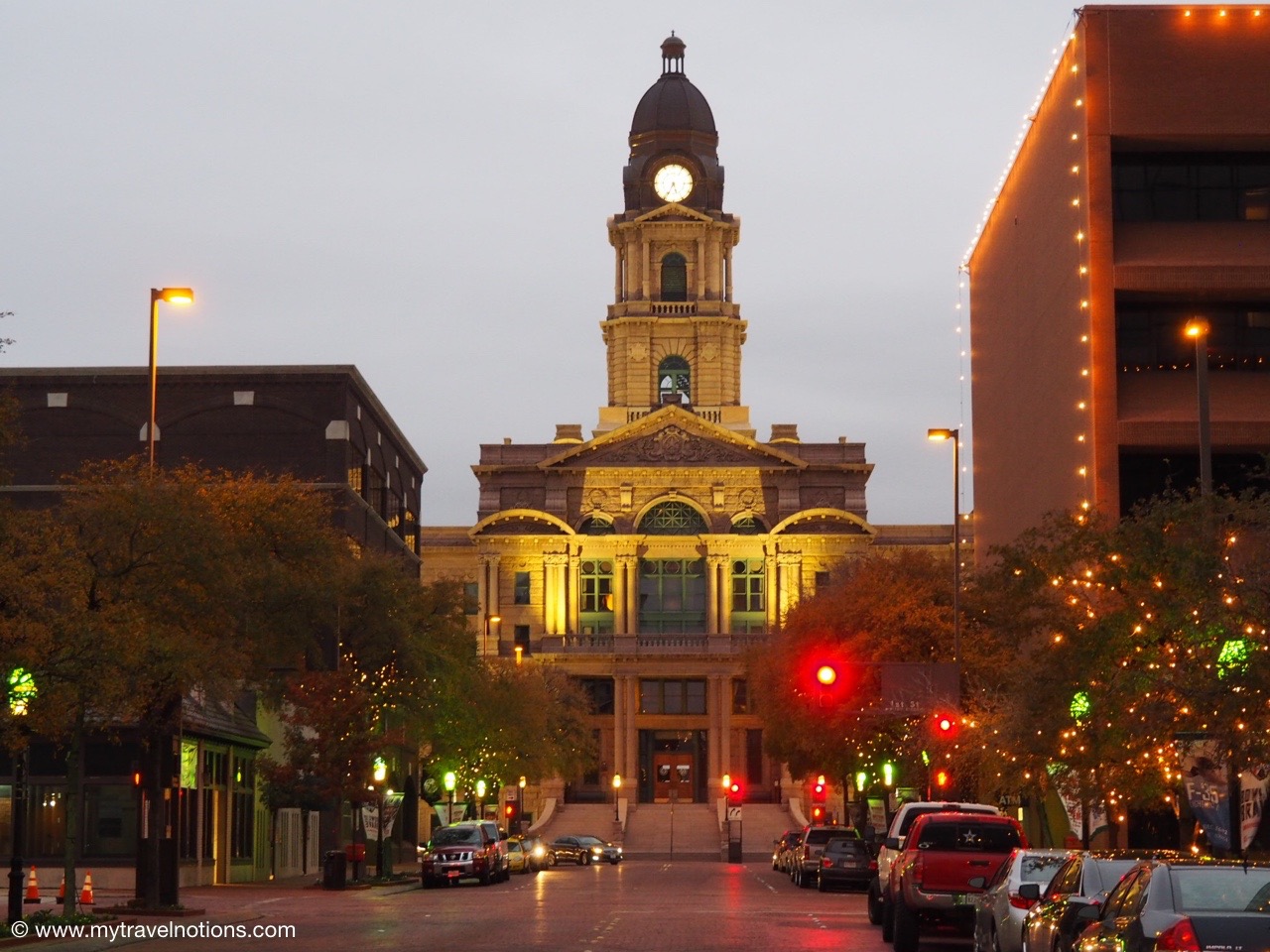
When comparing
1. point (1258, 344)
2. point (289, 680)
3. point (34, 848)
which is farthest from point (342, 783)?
point (1258, 344)

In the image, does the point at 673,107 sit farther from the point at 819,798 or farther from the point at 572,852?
the point at 572,852

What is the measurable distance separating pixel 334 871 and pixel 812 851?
530 inches

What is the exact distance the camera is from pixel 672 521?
125 m

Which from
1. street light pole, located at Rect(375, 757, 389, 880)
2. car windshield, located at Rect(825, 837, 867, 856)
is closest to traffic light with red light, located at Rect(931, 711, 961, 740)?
car windshield, located at Rect(825, 837, 867, 856)

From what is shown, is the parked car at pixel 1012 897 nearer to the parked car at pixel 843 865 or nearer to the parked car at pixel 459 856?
the parked car at pixel 843 865

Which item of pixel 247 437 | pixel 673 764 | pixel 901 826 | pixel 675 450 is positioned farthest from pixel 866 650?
pixel 675 450

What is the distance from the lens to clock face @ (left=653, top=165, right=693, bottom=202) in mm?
135625

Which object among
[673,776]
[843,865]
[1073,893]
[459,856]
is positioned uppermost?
[1073,893]

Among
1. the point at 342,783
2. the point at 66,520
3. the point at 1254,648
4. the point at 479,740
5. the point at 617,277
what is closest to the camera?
the point at 1254,648

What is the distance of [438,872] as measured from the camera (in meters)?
56.6

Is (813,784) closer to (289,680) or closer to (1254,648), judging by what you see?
(289,680)

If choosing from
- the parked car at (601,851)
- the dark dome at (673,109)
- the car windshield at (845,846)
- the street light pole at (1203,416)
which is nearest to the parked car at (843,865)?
the car windshield at (845,846)

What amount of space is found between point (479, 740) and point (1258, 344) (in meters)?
35.0

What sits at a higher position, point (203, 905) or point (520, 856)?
point (203, 905)
